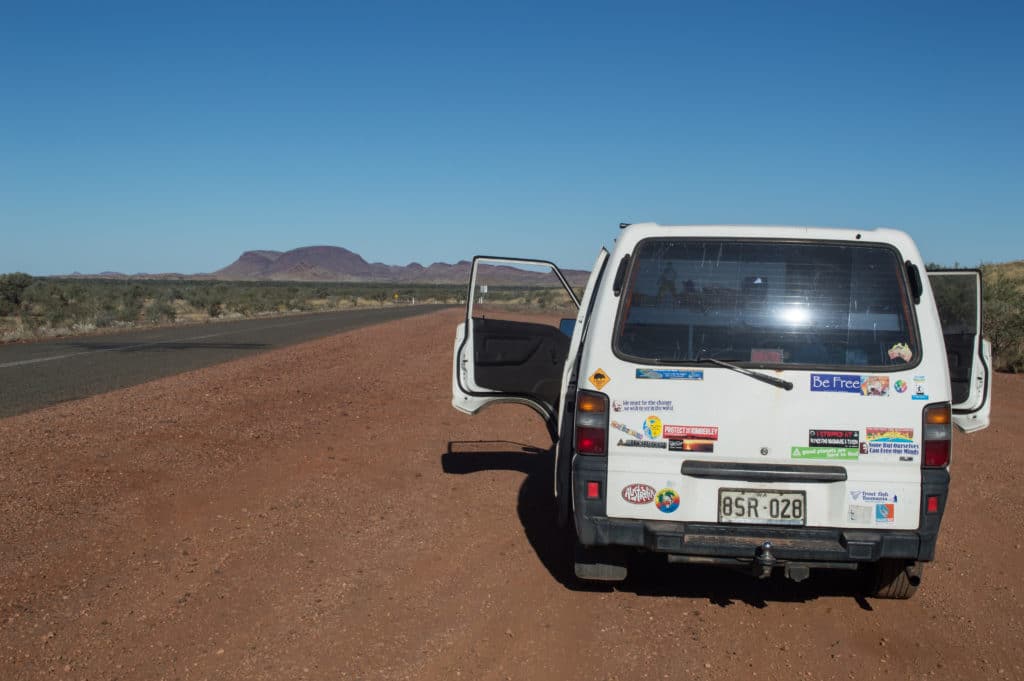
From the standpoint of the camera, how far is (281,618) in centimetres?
473

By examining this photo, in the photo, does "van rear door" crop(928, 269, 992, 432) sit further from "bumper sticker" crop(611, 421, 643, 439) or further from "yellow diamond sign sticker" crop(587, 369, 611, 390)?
"yellow diamond sign sticker" crop(587, 369, 611, 390)

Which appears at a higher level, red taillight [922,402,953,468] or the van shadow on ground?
red taillight [922,402,953,468]

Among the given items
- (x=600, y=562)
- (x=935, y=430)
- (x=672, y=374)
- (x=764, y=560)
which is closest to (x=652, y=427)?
(x=672, y=374)

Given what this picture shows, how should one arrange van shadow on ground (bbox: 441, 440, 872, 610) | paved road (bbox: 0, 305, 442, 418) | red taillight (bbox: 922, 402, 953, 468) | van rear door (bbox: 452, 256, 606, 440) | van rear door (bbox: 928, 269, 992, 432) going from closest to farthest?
red taillight (bbox: 922, 402, 953, 468)
van shadow on ground (bbox: 441, 440, 872, 610)
van rear door (bbox: 928, 269, 992, 432)
van rear door (bbox: 452, 256, 606, 440)
paved road (bbox: 0, 305, 442, 418)

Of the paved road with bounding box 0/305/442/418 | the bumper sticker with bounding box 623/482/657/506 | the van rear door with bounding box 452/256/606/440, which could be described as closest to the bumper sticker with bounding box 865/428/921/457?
the bumper sticker with bounding box 623/482/657/506

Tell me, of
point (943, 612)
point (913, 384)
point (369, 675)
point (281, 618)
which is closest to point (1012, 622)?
point (943, 612)

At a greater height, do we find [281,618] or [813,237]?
[813,237]

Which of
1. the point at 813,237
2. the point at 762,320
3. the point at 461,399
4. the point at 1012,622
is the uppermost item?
the point at 813,237

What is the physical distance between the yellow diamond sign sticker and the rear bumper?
372mm

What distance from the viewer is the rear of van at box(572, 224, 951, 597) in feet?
14.6

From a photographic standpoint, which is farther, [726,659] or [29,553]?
[29,553]

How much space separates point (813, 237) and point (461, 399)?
2.62 meters

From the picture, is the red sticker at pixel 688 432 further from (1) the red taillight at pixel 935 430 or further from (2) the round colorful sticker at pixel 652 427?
(1) the red taillight at pixel 935 430

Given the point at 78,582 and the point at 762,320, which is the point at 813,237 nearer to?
the point at 762,320
